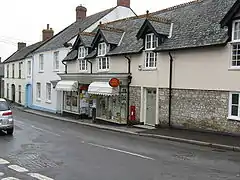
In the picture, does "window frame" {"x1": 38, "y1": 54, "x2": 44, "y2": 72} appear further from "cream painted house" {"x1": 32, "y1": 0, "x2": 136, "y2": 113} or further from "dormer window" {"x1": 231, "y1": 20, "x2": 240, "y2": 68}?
"dormer window" {"x1": 231, "y1": 20, "x2": 240, "y2": 68}

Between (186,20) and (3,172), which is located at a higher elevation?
(186,20)

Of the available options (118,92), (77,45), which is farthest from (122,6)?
(118,92)

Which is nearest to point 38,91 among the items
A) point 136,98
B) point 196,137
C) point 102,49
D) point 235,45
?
point 102,49

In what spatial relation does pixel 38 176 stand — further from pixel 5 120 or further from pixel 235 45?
pixel 235 45

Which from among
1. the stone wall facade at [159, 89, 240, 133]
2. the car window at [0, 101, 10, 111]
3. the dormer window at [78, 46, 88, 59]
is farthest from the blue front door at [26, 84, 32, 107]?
the stone wall facade at [159, 89, 240, 133]

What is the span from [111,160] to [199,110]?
8376 millimetres

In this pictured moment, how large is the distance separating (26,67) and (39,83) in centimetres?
461

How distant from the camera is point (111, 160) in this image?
34.8 feet

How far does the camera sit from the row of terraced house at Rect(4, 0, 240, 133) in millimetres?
16438

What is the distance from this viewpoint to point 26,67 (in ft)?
136

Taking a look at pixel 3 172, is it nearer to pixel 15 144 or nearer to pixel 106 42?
pixel 15 144

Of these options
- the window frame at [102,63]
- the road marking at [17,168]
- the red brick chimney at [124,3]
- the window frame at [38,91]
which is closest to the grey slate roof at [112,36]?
the window frame at [102,63]

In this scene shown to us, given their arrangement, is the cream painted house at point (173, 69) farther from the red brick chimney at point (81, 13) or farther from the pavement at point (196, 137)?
the red brick chimney at point (81, 13)

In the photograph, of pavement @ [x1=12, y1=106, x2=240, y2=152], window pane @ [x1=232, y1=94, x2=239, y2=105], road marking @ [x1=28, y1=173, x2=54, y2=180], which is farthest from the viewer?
window pane @ [x1=232, y1=94, x2=239, y2=105]
